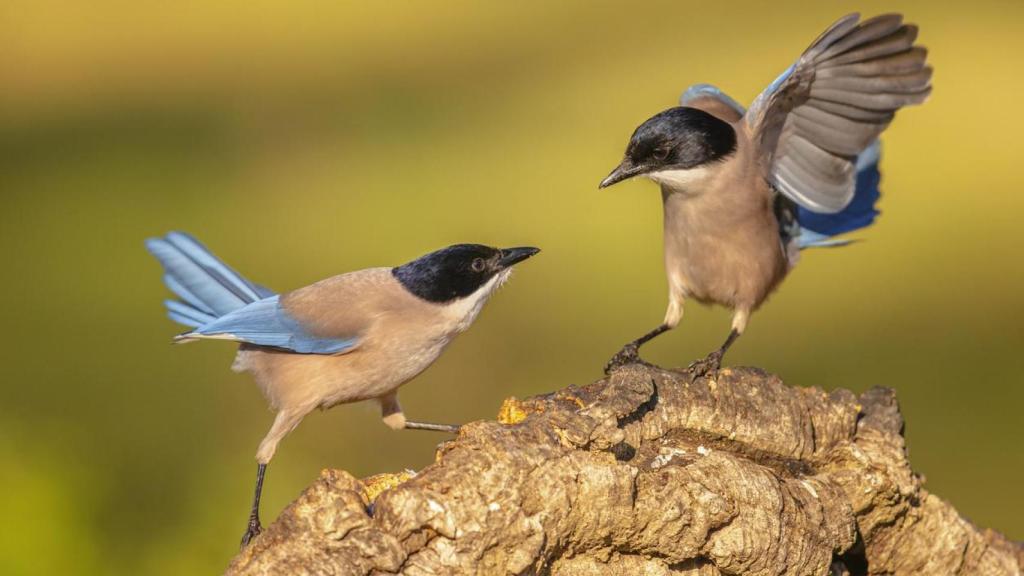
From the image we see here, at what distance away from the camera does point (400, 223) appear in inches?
430

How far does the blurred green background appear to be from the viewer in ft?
26.0

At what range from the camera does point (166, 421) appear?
849 cm

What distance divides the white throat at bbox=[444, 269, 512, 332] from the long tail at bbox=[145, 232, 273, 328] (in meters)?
0.91

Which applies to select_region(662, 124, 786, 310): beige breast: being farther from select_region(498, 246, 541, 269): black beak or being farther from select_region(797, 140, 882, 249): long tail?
select_region(498, 246, 541, 269): black beak

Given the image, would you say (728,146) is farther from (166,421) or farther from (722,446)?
(166,421)

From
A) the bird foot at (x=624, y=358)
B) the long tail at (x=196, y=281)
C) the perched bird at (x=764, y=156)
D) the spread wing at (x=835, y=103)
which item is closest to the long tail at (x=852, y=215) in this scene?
the perched bird at (x=764, y=156)

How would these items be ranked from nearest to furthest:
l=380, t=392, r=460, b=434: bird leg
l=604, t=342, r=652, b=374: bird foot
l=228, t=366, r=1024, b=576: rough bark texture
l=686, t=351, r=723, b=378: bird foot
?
1. l=228, t=366, r=1024, b=576: rough bark texture
2. l=686, t=351, r=723, b=378: bird foot
3. l=380, t=392, r=460, b=434: bird leg
4. l=604, t=342, r=652, b=374: bird foot

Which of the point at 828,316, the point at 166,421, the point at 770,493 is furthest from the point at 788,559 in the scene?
the point at 828,316

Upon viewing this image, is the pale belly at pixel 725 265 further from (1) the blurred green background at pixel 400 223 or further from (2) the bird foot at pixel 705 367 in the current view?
(1) the blurred green background at pixel 400 223

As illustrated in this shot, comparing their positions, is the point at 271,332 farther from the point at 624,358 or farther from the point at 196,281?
the point at 624,358

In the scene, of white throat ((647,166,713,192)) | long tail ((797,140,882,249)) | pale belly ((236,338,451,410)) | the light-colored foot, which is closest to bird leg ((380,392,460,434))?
the light-colored foot

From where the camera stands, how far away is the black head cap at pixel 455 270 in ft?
15.3

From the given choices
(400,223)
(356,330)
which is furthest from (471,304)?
(400,223)

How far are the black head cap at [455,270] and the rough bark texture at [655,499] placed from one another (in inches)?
29.9
